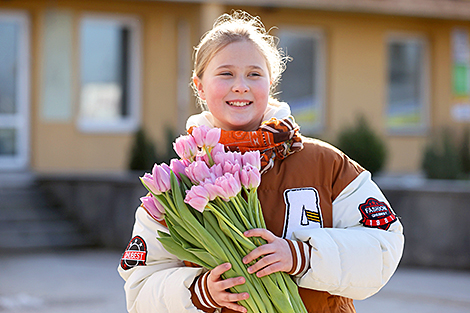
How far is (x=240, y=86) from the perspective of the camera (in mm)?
1910

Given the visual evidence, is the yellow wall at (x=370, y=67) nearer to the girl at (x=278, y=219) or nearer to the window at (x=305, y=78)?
the window at (x=305, y=78)

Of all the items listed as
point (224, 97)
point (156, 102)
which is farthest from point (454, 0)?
point (224, 97)

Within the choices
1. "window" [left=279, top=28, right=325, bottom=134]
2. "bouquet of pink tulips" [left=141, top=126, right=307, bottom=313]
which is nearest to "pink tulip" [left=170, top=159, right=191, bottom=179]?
"bouquet of pink tulips" [left=141, top=126, right=307, bottom=313]

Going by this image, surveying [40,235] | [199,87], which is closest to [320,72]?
[40,235]

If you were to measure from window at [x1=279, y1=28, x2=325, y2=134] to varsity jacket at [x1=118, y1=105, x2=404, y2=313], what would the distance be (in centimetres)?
1121

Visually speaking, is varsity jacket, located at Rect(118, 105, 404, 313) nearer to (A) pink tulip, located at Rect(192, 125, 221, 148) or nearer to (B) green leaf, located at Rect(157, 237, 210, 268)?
(B) green leaf, located at Rect(157, 237, 210, 268)

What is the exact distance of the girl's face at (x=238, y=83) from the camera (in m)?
1.94

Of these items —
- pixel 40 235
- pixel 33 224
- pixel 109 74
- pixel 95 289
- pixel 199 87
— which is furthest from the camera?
pixel 109 74

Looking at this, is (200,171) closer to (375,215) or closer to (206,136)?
(206,136)

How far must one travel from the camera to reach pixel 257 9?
12852mm

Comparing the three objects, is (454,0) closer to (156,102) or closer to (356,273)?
(156,102)

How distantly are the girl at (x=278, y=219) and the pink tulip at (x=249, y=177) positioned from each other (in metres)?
0.12

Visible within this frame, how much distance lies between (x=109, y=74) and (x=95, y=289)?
21.9 ft

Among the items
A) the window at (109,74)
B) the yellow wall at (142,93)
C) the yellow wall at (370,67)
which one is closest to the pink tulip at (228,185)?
the yellow wall at (142,93)
